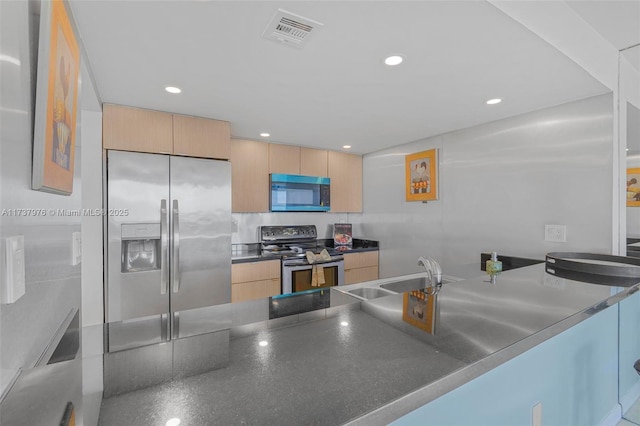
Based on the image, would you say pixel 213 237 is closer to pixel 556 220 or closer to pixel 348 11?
pixel 348 11

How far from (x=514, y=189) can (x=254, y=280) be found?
2.56m

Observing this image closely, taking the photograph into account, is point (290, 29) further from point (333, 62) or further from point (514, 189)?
point (514, 189)

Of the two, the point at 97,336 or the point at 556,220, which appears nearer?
the point at 97,336

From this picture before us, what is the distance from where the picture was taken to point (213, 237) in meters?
2.55

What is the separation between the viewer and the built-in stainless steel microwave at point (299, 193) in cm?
344

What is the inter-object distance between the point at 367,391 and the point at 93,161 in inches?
98.5

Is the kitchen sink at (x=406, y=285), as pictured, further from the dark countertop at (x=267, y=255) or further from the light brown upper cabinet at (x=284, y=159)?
the light brown upper cabinet at (x=284, y=159)

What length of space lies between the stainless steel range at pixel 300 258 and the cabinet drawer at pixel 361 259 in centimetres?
15

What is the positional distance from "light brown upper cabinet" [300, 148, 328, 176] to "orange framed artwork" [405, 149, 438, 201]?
1058 millimetres

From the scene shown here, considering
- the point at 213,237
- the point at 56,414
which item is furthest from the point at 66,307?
the point at 213,237

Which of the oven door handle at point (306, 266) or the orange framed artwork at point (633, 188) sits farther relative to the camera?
the oven door handle at point (306, 266)

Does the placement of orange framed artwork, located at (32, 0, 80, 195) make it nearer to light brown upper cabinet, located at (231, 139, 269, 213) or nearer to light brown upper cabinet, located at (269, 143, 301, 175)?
light brown upper cabinet, located at (231, 139, 269, 213)

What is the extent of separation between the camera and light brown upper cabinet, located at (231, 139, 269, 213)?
3236mm

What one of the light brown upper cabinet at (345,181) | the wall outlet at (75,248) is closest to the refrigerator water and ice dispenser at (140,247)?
the wall outlet at (75,248)
